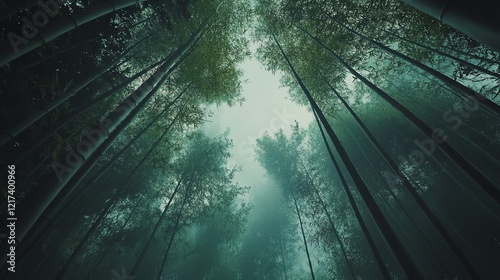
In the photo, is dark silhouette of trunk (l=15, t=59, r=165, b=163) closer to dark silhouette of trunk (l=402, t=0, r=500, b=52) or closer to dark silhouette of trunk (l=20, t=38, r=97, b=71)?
dark silhouette of trunk (l=20, t=38, r=97, b=71)

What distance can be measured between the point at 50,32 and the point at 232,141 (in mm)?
12496

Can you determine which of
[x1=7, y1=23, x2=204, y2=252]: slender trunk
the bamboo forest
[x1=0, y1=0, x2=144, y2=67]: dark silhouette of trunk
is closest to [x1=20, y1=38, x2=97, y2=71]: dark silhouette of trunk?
the bamboo forest

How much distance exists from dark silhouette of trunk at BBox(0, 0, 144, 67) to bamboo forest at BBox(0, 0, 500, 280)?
0.04ft

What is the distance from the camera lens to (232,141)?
14289 millimetres

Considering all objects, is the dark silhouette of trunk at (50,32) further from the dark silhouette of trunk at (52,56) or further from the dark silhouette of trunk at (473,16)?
the dark silhouette of trunk at (473,16)

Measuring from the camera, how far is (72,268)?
10883 mm

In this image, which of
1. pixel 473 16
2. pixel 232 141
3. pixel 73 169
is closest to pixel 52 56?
pixel 73 169

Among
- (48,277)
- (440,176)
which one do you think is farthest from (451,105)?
(48,277)

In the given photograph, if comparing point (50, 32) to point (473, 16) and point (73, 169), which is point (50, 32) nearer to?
point (73, 169)

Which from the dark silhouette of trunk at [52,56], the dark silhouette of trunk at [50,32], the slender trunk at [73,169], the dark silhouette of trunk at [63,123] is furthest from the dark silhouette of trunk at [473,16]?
the dark silhouette of trunk at [52,56]

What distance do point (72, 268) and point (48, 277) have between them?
178 centimetres

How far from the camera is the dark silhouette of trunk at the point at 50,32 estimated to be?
5.06 ft

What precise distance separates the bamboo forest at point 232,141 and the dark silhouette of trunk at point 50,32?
0.01 metres

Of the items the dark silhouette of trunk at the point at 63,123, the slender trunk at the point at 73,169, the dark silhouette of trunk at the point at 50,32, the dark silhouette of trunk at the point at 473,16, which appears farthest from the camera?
the dark silhouette of trunk at the point at 63,123
